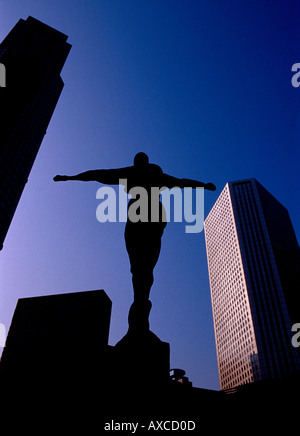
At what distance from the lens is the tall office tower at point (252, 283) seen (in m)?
107

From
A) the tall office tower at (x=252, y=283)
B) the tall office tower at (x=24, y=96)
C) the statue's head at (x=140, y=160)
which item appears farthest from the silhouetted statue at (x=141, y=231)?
the tall office tower at (x=252, y=283)

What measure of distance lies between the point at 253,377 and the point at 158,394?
121854 millimetres

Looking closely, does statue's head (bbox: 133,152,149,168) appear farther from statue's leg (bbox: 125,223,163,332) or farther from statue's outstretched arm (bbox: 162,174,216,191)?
statue's leg (bbox: 125,223,163,332)

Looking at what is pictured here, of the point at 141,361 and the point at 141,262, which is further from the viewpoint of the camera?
the point at 141,262

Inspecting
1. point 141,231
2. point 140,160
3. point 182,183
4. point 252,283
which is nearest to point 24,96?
point 140,160

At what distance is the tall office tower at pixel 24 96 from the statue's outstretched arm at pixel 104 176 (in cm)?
7999

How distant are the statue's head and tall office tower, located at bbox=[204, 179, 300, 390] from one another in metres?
119

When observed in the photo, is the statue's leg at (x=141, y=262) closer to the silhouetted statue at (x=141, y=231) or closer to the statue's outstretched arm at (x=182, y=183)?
the silhouetted statue at (x=141, y=231)

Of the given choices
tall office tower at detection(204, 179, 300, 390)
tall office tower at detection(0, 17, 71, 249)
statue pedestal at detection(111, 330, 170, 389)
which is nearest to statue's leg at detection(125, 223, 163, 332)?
statue pedestal at detection(111, 330, 170, 389)

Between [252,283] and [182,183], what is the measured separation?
410ft

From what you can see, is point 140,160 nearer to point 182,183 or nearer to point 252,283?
point 182,183

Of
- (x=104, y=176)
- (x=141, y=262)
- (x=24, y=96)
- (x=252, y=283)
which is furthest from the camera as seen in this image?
(x=252, y=283)

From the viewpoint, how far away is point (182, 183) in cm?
408

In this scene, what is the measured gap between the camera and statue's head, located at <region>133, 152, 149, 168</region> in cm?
405
